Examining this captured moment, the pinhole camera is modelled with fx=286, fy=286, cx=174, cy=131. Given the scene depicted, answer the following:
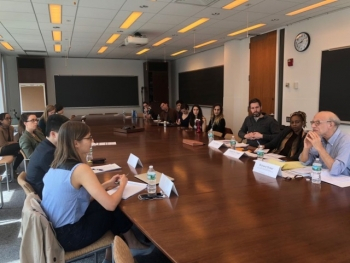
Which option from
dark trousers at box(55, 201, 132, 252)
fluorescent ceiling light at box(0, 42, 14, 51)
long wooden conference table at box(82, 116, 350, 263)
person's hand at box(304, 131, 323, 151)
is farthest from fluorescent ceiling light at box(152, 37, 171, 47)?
dark trousers at box(55, 201, 132, 252)

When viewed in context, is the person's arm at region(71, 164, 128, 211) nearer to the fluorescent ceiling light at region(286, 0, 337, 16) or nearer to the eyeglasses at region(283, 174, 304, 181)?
the eyeglasses at region(283, 174, 304, 181)

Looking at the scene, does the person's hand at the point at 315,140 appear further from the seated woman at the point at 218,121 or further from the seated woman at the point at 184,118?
the seated woman at the point at 184,118

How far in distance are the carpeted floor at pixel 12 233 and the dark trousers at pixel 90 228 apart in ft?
1.94

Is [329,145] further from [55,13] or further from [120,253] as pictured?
[55,13]

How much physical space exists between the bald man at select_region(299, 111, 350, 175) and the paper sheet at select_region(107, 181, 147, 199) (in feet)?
4.54

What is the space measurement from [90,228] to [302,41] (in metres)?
5.45

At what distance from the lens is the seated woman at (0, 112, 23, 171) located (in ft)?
15.7

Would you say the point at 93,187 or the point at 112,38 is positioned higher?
the point at 112,38

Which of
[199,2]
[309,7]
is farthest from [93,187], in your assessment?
[309,7]

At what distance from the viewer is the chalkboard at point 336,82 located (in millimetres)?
4801

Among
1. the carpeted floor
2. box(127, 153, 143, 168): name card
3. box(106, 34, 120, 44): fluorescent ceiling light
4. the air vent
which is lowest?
the carpeted floor

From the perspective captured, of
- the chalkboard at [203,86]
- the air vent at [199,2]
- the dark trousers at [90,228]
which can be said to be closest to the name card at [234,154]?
the dark trousers at [90,228]

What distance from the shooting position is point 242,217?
1.45 meters

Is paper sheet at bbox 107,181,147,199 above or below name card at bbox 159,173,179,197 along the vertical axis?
below
